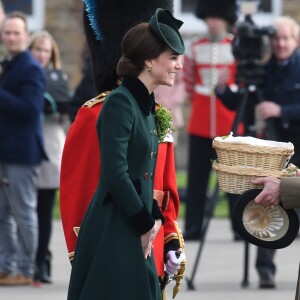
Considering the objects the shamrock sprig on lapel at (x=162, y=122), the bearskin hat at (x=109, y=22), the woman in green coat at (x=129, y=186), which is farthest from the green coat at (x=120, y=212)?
the bearskin hat at (x=109, y=22)

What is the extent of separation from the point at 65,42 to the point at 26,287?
37.7 feet

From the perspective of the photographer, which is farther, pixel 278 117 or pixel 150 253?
pixel 278 117

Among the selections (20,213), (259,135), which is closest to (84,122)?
(20,213)

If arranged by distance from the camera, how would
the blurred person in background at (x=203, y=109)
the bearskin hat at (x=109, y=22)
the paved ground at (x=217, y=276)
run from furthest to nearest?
the blurred person in background at (x=203, y=109)
the paved ground at (x=217, y=276)
the bearskin hat at (x=109, y=22)

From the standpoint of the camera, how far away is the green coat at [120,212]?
16.5 ft

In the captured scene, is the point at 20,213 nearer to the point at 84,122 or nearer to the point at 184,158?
the point at 84,122

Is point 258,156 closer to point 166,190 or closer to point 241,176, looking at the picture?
point 241,176

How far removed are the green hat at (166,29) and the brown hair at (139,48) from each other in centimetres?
2

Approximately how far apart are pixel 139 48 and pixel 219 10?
6.90 metres

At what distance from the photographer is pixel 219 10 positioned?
39.3 ft

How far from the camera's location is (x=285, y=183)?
5.45 meters

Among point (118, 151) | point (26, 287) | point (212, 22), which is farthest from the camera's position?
point (212, 22)

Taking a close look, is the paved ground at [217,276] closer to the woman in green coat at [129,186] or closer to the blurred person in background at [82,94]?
the blurred person in background at [82,94]

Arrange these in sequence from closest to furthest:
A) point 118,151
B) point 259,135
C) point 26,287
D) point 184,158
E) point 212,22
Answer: point 118,151 < point 26,287 < point 259,135 < point 212,22 < point 184,158
